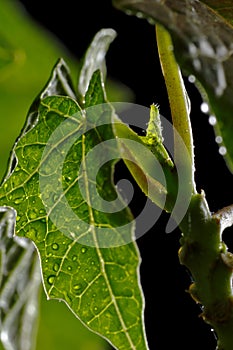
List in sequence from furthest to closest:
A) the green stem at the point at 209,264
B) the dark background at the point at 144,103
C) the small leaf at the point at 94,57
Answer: the dark background at the point at 144,103 → the small leaf at the point at 94,57 → the green stem at the point at 209,264

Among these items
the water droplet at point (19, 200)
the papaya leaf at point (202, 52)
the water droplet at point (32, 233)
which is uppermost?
the papaya leaf at point (202, 52)

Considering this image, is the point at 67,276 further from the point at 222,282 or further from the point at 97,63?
the point at 97,63

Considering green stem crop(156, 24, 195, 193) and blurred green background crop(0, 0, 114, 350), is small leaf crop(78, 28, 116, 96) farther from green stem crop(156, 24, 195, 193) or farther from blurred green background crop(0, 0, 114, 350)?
green stem crop(156, 24, 195, 193)

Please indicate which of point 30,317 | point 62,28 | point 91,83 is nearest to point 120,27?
point 62,28

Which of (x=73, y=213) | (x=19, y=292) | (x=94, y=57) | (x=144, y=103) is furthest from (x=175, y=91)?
(x=144, y=103)

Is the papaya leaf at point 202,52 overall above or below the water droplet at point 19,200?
above

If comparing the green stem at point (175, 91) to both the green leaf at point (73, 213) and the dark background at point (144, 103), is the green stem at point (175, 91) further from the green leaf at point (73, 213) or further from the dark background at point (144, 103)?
the dark background at point (144, 103)

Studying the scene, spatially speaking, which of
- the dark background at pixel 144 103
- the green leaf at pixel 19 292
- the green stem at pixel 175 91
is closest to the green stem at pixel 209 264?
the green stem at pixel 175 91
